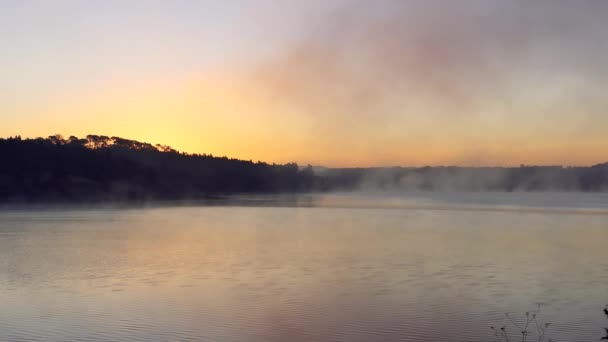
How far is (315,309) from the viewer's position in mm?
17219

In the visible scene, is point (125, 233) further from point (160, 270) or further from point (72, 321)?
point (72, 321)

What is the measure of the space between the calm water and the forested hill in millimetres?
78114

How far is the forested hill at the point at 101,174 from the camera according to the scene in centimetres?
11169

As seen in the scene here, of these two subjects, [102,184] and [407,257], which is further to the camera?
[102,184]

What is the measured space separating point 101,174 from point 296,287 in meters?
116

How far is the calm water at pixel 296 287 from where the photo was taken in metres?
15.0

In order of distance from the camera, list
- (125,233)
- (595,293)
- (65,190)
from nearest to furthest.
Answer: (595,293) → (125,233) → (65,190)

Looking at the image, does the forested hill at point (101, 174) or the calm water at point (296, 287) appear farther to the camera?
the forested hill at point (101, 174)

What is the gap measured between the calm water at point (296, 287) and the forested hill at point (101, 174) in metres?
78.1

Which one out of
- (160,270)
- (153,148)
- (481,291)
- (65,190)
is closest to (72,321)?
(160,270)

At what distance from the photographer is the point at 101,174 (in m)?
129

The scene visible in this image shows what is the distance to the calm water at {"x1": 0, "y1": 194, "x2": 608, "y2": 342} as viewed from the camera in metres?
15.0

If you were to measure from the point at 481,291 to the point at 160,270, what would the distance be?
1237cm

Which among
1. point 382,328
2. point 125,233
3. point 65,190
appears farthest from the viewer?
point 65,190
